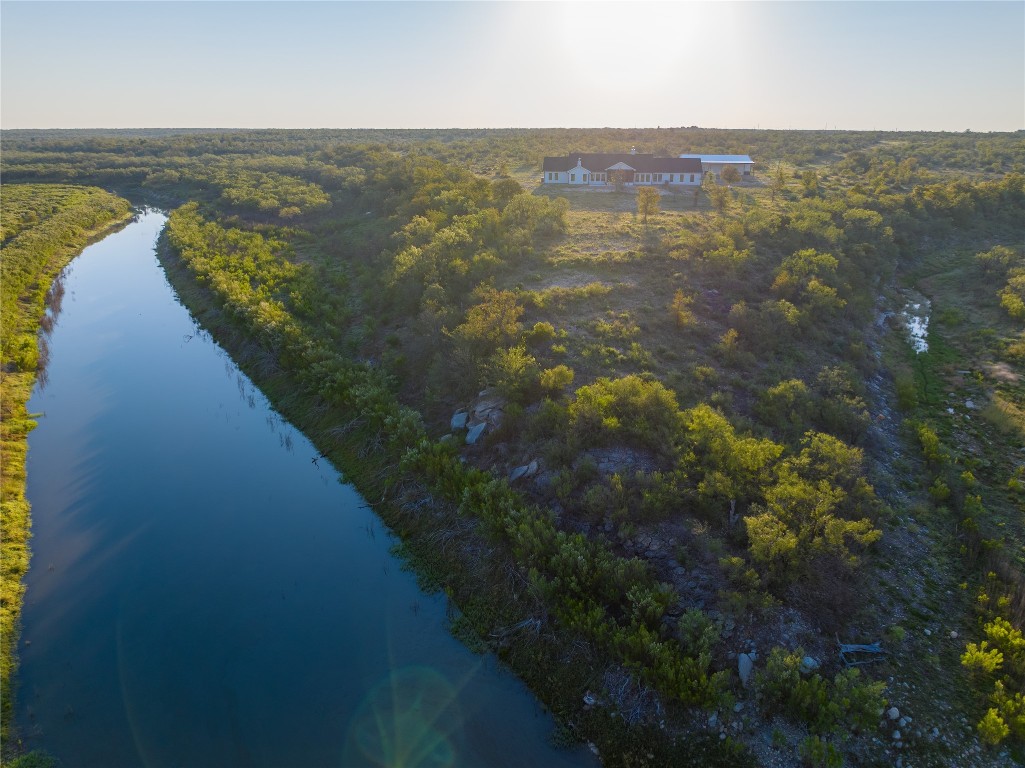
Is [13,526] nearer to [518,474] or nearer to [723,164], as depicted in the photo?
[518,474]

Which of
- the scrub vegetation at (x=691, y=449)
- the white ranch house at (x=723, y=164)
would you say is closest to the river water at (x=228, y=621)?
the scrub vegetation at (x=691, y=449)

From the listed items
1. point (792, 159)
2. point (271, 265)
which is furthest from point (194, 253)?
point (792, 159)

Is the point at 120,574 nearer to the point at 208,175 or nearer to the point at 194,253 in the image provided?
the point at 194,253

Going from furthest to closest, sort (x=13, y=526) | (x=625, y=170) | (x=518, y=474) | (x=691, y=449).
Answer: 1. (x=625, y=170)
2. (x=518, y=474)
3. (x=691, y=449)
4. (x=13, y=526)

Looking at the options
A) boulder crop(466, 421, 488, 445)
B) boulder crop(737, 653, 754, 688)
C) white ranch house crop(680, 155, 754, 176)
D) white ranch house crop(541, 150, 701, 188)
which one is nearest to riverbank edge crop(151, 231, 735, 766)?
boulder crop(737, 653, 754, 688)

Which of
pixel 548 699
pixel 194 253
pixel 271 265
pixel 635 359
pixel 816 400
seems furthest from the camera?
pixel 194 253

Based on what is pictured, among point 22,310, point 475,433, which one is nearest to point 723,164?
point 475,433
